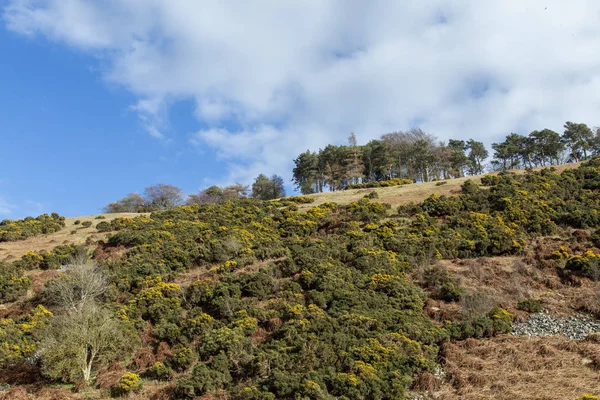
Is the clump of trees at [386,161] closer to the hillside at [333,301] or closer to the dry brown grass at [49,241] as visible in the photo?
the hillside at [333,301]

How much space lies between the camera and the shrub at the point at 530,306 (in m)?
20.5

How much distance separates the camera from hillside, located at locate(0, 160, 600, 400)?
16141 millimetres

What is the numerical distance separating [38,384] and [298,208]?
28536 mm

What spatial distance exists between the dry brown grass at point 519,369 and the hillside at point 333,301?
7cm

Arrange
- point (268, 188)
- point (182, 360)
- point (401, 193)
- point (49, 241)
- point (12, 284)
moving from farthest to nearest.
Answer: point (268, 188) < point (401, 193) < point (49, 241) < point (12, 284) < point (182, 360)

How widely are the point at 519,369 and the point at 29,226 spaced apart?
A: 44.4m

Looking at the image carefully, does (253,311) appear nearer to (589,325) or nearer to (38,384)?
(38,384)

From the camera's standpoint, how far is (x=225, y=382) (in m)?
16.6

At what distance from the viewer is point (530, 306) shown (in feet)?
67.8

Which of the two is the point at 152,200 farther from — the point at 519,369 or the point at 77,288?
the point at 519,369

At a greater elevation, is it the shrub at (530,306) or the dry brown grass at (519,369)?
the shrub at (530,306)

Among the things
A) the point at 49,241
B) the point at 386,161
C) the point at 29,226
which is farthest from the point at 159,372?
the point at 386,161

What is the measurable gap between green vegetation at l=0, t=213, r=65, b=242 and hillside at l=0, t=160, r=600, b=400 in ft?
5.95

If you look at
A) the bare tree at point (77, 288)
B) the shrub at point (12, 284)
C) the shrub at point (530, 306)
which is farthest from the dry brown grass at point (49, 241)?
the shrub at point (530, 306)
